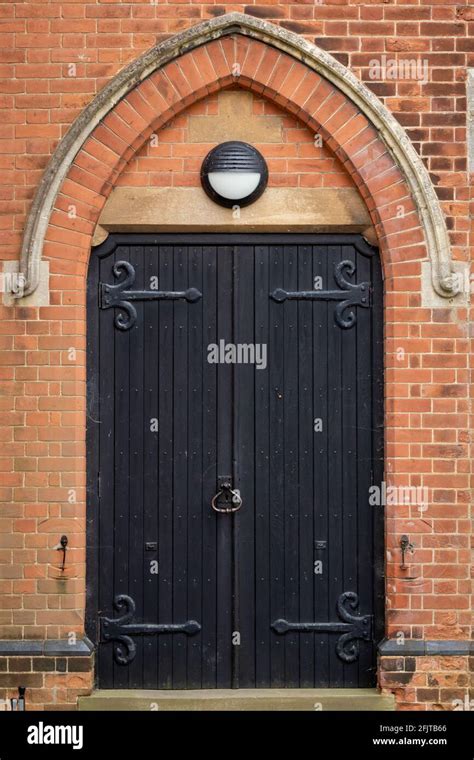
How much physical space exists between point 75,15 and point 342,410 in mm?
2930

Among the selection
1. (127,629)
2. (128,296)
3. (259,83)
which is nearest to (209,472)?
(127,629)

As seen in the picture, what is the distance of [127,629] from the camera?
672cm

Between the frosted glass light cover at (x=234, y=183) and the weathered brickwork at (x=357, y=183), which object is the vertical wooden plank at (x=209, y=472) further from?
the weathered brickwork at (x=357, y=183)

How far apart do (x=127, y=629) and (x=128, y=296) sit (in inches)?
81.1

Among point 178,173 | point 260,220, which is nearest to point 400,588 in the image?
point 260,220

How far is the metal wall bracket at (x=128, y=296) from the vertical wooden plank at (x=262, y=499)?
0.44 m

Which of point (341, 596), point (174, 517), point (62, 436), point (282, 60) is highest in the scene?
point (282, 60)

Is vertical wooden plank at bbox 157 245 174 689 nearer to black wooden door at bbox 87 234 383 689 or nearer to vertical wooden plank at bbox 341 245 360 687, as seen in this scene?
black wooden door at bbox 87 234 383 689

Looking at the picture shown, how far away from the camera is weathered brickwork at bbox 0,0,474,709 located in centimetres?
657

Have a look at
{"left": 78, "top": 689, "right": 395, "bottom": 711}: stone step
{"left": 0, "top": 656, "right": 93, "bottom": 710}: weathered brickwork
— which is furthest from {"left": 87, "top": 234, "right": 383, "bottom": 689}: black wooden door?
{"left": 0, "top": 656, "right": 93, "bottom": 710}: weathered brickwork

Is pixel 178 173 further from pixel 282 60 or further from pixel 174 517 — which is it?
pixel 174 517

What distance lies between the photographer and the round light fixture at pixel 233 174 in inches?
263

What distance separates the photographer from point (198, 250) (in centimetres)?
682

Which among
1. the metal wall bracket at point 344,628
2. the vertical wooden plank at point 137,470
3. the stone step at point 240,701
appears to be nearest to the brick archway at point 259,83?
the vertical wooden plank at point 137,470
